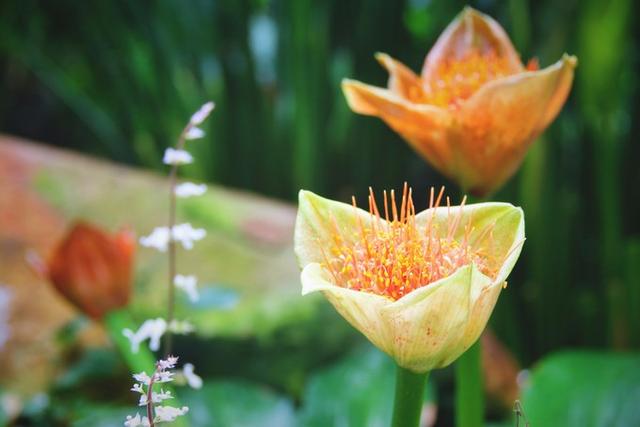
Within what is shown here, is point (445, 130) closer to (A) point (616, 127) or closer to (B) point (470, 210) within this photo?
(B) point (470, 210)

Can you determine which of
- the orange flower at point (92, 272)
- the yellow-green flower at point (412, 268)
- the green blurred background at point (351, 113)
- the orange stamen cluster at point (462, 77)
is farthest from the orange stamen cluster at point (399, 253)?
the green blurred background at point (351, 113)

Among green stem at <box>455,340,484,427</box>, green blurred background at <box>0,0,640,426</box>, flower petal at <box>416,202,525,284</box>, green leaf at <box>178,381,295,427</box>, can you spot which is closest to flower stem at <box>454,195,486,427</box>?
green stem at <box>455,340,484,427</box>

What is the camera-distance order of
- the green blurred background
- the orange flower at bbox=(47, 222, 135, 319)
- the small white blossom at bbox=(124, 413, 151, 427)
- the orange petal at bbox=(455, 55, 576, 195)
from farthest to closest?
the green blurred background < the orange flower at bbox=(47, 222, 135, 319) < the orange petal at bbox=(455, 55, 576, 195) < the small white blossom at bbox=(124, 413, 151, 427)

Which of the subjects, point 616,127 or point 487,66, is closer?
point 487,66

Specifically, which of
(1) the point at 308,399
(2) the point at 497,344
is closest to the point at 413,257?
(1) the point at 308,399

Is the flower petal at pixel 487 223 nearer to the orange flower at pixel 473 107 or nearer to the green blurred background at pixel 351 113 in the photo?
the orange flower at pixel 473 107

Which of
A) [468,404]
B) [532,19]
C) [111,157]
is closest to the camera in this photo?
[468,404]

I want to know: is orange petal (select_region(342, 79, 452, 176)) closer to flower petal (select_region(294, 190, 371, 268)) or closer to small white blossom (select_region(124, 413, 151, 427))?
flower petal (select_region(294, 190, 371, 268))
